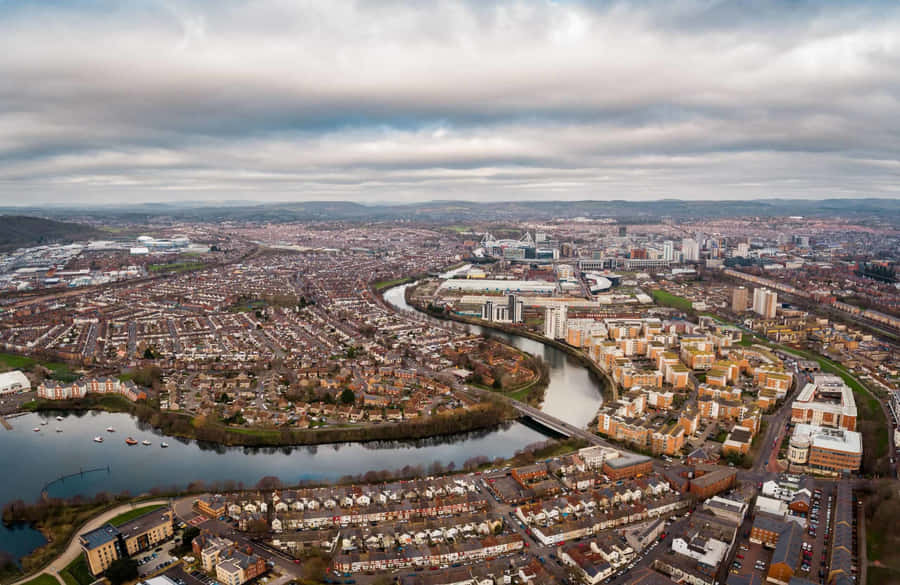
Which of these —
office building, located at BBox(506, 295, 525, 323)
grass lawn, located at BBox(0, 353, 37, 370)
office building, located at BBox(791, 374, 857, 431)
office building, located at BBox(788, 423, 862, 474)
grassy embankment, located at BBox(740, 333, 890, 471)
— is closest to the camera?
office building, located at BBox(788, 423, 862, 474)

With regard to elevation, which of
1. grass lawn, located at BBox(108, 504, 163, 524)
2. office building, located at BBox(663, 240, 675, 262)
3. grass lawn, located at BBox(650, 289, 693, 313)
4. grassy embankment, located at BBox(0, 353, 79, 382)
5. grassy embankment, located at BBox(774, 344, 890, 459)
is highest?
office building, located at BBox(663, 240, 675, 262)

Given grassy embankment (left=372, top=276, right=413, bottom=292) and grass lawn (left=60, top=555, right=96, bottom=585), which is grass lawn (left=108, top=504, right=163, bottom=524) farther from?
grassy embankment (left=372, top=276, right=413, bottom=292)

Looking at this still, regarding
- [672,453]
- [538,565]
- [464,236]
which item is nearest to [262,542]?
[538,565]

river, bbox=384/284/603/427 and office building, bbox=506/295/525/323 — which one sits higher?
office building, bbox=506/295/525/323

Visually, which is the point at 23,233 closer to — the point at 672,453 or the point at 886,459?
the point at 672,453

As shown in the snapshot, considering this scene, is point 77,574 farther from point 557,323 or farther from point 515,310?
point 515,310

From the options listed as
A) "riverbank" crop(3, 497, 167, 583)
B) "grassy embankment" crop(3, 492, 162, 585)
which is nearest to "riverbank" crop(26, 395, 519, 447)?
"riverbank" crop(3, 497, 167, 583)
